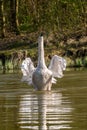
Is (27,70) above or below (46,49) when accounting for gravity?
above

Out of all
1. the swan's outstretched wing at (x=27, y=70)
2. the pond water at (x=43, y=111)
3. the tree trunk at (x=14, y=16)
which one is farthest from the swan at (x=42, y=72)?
the tree trunk at (x=14, y=16)

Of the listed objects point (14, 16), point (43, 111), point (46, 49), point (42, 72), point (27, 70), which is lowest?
point (46, 49)

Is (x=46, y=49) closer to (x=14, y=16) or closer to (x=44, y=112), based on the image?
(x=14, y=16)

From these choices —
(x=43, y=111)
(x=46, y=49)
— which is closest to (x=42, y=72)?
(x=43, y=111)

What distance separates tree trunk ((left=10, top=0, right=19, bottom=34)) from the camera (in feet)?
168

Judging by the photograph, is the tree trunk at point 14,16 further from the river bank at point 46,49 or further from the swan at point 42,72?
the swan at point 42,72

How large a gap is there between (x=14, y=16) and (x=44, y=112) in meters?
41.3

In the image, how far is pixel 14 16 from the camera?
51.8 meters

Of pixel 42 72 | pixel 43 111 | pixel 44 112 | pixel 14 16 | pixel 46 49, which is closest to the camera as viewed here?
pixel 44 112

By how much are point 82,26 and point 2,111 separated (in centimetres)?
3968

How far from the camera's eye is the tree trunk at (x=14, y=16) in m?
51.3

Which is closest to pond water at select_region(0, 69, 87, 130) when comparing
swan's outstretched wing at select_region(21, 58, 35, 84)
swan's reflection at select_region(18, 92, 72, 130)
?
swan's reflection at select_region(18, 92, 72, 130)

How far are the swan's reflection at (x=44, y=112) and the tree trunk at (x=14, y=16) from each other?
1448 inches

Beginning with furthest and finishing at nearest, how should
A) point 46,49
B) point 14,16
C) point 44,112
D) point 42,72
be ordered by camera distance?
point 14,16 < point 46,49 < point 42,72 < point 44,112
